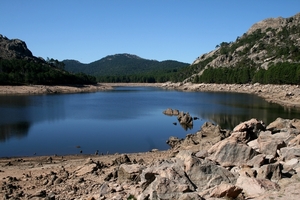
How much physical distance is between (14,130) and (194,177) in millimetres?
29018

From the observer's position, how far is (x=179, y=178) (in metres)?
10.7

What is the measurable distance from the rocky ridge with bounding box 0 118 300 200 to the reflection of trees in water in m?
15.5

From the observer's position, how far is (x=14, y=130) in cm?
3453

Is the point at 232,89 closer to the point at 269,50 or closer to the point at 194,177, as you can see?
the point at 269,50

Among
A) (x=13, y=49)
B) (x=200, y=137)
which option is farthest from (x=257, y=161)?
(x=13, y=49)

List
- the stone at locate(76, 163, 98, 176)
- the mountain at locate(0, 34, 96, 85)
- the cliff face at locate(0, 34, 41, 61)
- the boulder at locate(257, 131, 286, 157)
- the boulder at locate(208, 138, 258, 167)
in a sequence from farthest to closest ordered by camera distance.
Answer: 1. the cliff face at locate(0, 34, 41, 61)
2. the mountain at locate(0, 34, 96, 85)
3. the stone at locate(76, 163, 98, 176)
4. the boulder at locate(257, 131, 286, 157)
5. the boulder at locate(208, 138, 258, 167)

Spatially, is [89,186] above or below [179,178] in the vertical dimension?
below

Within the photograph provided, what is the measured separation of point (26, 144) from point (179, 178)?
2197cm

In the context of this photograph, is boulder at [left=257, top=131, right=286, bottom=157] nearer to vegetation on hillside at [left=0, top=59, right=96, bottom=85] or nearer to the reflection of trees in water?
the reflection of trees in water

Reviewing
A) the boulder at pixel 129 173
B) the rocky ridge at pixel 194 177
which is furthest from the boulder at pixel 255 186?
the boulder at pixel 129 173

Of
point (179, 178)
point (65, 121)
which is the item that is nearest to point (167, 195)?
point (179, 178)

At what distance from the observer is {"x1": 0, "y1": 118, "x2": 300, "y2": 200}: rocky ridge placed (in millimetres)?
10008

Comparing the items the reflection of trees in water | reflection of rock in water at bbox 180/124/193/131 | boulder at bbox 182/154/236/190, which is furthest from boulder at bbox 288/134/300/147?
the reflection of trees in water

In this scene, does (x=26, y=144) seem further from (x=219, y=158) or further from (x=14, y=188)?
(x=219, y=158)
